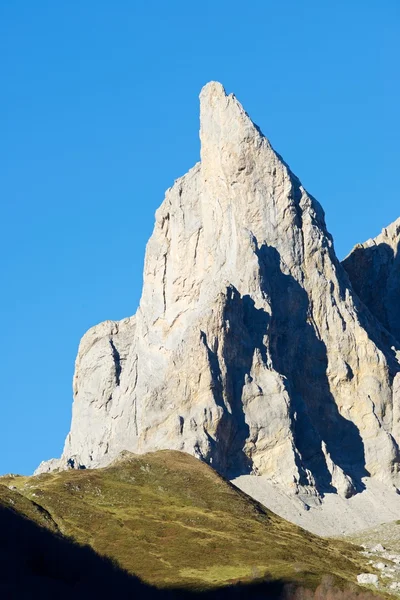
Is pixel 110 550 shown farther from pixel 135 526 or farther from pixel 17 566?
pixel 17 566

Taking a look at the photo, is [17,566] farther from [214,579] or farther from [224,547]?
[224,547]

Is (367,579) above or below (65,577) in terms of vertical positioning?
below

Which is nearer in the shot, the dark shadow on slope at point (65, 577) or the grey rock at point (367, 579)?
the dark shadow on slope at point (65, 577)

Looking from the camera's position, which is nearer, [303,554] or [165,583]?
[165,583]

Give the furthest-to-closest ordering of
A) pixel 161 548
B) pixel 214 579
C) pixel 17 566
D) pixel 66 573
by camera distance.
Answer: pixel 161 548
pixel 214 579
pixel 66 573
pixel 17 566

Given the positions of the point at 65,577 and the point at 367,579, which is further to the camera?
the point at 367,579

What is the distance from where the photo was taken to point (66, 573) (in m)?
144

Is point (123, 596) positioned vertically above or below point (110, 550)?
below

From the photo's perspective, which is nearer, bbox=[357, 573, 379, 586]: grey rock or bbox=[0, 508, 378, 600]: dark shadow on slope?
bbox=[0, 508, 378, 600]: dark shadow on slope

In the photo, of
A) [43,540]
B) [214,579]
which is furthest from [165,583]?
[43,540]

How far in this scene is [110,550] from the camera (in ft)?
599

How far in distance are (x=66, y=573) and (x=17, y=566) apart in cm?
1112

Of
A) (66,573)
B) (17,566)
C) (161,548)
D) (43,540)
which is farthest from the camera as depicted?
(161,548)

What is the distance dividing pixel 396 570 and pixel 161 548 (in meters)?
32.1
